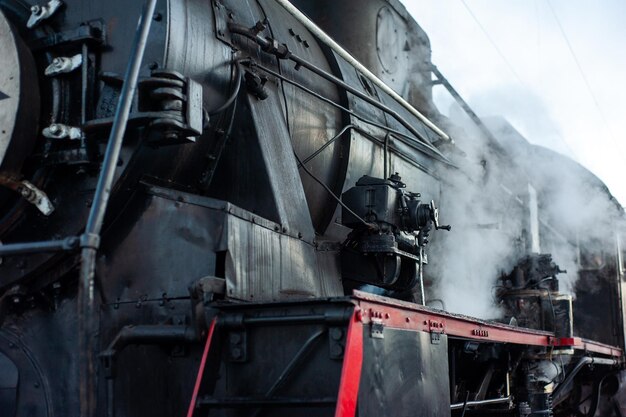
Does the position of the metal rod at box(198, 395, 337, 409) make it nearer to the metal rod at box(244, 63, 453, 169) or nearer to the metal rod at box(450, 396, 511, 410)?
the metal rod at box(244, 63, 453, 169)

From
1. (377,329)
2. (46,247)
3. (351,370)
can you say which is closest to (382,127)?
(377,329)

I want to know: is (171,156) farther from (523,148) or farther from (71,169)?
(523,148)

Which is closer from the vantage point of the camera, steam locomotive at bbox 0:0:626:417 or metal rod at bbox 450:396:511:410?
steam locomotive at bbox 0:0:626:417

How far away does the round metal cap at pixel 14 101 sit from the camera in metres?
2.71

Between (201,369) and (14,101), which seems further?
(14,101)

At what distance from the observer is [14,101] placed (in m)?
2.72

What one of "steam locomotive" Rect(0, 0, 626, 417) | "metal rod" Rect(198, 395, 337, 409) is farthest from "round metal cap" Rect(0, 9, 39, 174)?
"metal rod" Rect(198, 395, 337, 409)

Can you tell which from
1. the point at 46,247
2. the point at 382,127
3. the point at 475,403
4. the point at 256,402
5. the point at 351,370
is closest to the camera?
the point at 46,247

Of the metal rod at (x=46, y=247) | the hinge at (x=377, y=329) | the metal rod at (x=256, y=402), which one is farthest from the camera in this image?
the hinge at (x=377, y=329)

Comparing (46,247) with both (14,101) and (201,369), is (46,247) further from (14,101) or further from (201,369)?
(14,101)

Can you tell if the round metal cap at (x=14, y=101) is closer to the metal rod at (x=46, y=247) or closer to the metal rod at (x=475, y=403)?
the metal rod at (x=46, y=247)

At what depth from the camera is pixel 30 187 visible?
279 cm

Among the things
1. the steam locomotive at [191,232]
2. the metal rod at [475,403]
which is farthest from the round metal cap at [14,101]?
the metal rod at [475,403]

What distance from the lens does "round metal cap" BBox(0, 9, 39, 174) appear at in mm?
2707
